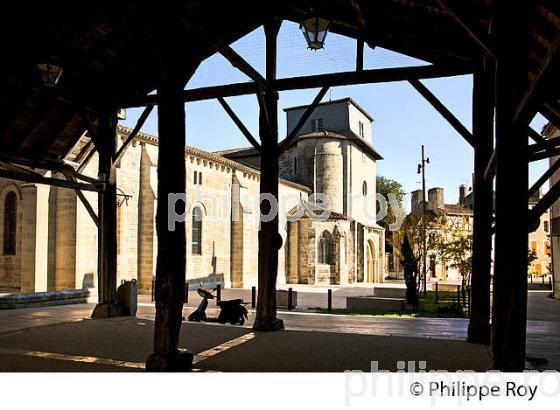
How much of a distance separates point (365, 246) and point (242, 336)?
26975 mm

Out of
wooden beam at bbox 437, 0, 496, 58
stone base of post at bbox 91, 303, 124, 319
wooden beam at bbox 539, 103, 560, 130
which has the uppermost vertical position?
wooden beam at bbox 437, 0, 496, 58

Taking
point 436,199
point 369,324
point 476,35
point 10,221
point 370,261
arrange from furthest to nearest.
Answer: point 436,199, point 370,261, point 10,221, point 369,324, point 476,35

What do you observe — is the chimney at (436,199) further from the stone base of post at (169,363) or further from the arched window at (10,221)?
the stone base of post at (169,363)

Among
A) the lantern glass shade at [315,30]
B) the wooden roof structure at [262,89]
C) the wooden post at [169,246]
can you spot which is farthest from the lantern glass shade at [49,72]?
the lantern glass shade at [315,30]

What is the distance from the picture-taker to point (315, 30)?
22.9ft

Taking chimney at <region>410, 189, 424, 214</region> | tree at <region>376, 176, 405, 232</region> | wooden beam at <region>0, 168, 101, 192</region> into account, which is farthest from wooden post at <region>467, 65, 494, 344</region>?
tree at <region>376, 176, 405, 232</region>

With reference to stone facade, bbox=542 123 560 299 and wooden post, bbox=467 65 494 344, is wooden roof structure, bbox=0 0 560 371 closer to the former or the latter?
wooden post, bbox=467 65 494 344

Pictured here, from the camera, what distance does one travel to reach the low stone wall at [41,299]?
1214cm

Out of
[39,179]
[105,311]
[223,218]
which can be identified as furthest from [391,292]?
[39,179]

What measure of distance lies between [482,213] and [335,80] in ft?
10.9

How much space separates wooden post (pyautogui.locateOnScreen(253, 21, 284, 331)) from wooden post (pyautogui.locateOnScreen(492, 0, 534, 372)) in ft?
14.9

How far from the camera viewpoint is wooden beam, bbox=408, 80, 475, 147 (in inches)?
300

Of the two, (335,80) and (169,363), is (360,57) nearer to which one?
(335,80)
